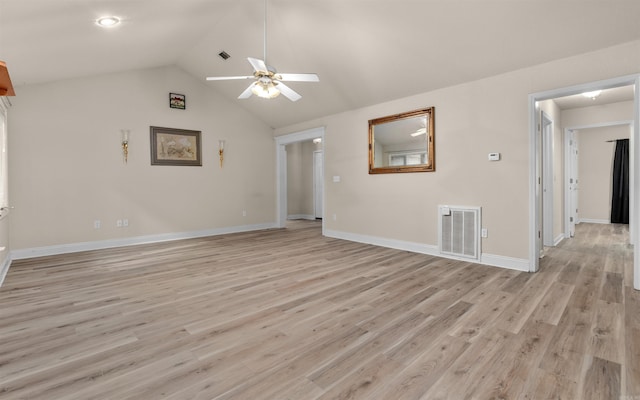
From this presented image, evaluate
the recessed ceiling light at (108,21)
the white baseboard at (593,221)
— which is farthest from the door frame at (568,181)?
the recessed ceiling light at (108,21)

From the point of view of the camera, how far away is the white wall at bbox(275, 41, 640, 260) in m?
3.51

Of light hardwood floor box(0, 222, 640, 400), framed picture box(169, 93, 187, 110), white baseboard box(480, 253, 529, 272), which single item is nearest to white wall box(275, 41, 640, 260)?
white baseboard box(480, 253, 529, 272)

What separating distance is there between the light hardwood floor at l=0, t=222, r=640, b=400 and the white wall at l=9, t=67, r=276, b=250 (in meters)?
1.15

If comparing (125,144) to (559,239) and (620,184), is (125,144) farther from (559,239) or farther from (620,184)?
(620,184)

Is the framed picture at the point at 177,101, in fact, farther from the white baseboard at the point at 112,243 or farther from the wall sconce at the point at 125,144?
the white baseboard at the point at 112,243

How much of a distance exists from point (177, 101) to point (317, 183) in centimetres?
479

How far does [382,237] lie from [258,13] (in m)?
3.94

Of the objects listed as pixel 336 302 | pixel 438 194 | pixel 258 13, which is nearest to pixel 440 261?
pixel 438 194

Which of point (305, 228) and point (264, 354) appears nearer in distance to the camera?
point (264, 354)

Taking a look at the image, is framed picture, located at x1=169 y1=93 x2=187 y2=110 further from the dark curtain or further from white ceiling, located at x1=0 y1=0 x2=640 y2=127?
the dark curtain

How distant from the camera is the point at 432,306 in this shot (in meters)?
2.68

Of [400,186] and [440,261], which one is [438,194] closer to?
[400,186]

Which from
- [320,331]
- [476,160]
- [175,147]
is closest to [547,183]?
[476,160]

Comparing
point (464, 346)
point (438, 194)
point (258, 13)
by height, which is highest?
point (258, 13)
